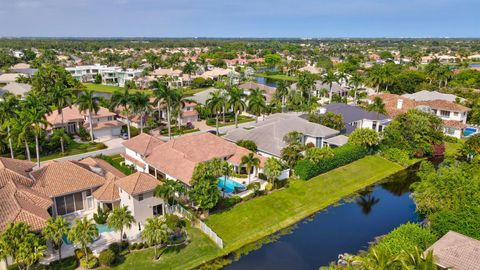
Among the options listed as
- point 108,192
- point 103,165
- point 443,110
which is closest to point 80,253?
point 108,192

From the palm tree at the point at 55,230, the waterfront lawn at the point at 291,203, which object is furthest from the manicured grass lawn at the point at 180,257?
the palm tree at the point at 55,230

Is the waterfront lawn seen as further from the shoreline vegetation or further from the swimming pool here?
the swimming pool

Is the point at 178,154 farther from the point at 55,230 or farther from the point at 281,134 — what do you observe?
the point at 55,230

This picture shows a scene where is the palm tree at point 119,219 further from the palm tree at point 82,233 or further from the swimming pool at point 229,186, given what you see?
the swimming pool at point 229,186

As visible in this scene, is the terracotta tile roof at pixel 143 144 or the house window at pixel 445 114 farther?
the house window at pixel 445 114

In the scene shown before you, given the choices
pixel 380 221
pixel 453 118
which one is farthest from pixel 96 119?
pixel 453 118

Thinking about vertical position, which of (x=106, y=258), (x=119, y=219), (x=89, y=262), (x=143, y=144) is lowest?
(x=89, y=262)
